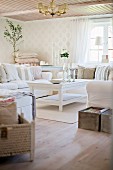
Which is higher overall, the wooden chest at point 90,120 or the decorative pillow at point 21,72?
the decorative pillow at point 21,72

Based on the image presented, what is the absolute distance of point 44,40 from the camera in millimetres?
9023

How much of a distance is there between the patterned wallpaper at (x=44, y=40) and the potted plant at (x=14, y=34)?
0.15 m

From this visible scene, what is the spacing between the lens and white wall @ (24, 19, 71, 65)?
8.66 m

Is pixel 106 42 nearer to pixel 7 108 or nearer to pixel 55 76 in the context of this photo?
pixel 55 76

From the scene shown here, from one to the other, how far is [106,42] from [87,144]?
17.9ft

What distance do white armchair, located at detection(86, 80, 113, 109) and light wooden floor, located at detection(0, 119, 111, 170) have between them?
2.31 feet

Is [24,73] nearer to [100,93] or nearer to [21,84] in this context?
[21,84]

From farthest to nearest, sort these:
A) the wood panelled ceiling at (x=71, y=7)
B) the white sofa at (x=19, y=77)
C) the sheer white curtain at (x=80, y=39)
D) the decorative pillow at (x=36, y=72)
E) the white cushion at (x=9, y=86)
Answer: the sheer white curtain at (x=80, y=39)
the decorative pillow at (x=36, y=72)
the wood panelled ceiling at (x=71, y=7)
the white sofa at (x=19, y=77)
the white cushion at (x=9, y=86)

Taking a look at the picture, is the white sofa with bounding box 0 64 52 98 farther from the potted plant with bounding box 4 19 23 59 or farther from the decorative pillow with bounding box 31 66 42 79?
the potted plant with bounding box 4 19 23 59

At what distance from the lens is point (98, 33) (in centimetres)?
828

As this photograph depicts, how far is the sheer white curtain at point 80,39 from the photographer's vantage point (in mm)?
8273

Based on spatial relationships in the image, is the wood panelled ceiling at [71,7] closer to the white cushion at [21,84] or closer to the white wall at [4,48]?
the white wall at [4,48]

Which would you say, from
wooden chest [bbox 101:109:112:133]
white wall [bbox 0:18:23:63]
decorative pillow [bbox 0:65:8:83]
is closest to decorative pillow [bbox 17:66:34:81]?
Result: decorative pillow [bbox 0:65:8:83]

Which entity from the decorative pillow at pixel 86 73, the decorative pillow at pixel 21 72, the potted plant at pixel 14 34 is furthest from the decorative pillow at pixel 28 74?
the potted plant at pixel 14 34
